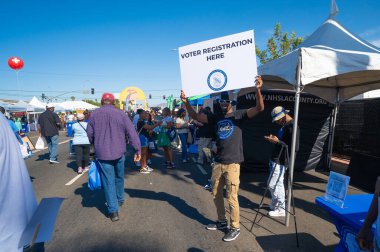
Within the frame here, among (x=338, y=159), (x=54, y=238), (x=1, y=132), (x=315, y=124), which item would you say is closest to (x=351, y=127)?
(x=338, y=159)

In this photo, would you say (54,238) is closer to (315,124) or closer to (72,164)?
(72,164)

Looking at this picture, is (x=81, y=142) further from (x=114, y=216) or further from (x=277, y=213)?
(x=277, y=213)

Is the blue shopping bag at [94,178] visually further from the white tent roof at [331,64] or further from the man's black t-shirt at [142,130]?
the white tent roof at [331,64]

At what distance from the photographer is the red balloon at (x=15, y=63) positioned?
51.9ft

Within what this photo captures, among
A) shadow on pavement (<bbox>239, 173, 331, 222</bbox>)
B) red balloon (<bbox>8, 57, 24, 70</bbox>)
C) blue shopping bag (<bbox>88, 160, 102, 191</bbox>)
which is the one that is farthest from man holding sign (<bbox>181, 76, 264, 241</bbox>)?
red balloon (<bbox>8, 57, 24, 70</bbox>)

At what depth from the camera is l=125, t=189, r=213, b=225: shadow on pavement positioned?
165 inches

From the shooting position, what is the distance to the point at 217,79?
3359 mm

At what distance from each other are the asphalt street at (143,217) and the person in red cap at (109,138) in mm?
462

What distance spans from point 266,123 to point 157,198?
144 inches

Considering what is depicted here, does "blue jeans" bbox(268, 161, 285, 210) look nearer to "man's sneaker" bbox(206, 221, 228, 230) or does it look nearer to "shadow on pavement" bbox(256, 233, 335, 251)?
"shadow on pavement" bbox(256, 233, 335, 251)

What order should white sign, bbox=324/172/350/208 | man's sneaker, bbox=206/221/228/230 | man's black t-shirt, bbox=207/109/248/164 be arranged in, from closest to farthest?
white sign, bbox=324/172/350/208 < man's black t-shirt, bbox=207/109/248/164 < man's sneaker, bbox=206/221/228/230

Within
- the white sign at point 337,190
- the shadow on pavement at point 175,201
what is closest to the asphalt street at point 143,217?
the shadow on pavement at point 175,201

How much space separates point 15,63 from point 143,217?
17.0 meters

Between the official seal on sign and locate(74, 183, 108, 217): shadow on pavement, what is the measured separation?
3004 mm
